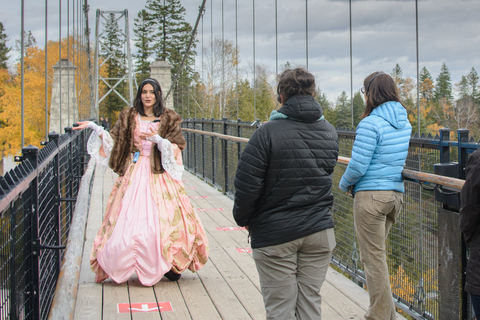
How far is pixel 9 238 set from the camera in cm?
182

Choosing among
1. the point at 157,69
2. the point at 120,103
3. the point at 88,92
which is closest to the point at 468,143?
the point at 157,69

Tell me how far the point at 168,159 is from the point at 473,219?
2315 millimetres

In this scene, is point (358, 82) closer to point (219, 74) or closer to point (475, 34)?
point (475, 34)

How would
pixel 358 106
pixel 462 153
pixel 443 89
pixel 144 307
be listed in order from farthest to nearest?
pixel 358 106 → pixel 443 89 → pixel 144 307 → pixel 462 153

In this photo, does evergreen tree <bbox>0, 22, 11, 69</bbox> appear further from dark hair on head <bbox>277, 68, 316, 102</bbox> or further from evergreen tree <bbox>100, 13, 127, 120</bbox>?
evergreen tree <bbox>100, 13, 127, 120</bbox>

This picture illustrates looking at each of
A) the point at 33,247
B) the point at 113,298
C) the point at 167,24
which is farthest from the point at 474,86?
the point at 167,24

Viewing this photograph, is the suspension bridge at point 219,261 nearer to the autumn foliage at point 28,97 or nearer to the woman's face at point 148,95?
the woman's face at point 148,95

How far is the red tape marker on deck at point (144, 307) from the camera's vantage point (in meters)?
3.27

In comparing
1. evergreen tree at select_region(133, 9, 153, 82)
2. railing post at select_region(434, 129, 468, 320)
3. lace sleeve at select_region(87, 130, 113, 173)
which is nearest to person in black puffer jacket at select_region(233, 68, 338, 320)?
railing post at select_region(434, 129, 468, 320)

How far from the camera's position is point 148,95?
3.88 meters

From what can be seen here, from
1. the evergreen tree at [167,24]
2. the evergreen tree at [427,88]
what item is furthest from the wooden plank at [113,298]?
the evergreen tree at [167,24]

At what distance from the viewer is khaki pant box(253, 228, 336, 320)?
7.34 feet

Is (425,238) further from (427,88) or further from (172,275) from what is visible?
(427,88)

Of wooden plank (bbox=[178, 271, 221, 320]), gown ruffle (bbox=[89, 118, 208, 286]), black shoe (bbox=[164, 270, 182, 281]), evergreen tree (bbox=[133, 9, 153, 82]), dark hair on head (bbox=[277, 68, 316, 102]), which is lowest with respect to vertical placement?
wooden plank (bbox=[178, 271, 221, 320])
